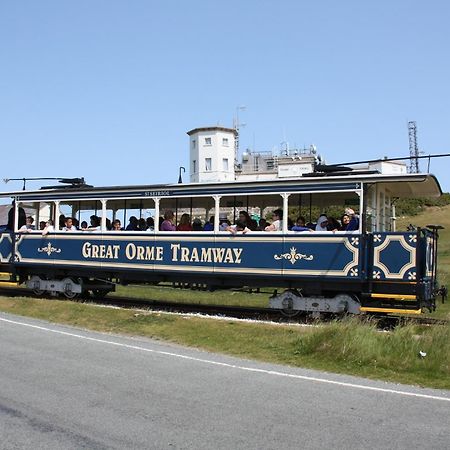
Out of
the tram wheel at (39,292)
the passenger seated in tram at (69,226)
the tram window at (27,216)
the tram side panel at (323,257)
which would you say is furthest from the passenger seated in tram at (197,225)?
the tram window at (27,216)

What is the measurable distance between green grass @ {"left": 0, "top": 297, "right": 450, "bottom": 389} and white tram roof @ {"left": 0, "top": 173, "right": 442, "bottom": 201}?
123 inches

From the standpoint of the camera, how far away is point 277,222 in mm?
14078

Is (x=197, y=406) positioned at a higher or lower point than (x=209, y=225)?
lower

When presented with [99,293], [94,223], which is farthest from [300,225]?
[99,293]

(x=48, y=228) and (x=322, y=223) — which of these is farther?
(x=48, y=228)

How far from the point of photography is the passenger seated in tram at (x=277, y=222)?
14031mm

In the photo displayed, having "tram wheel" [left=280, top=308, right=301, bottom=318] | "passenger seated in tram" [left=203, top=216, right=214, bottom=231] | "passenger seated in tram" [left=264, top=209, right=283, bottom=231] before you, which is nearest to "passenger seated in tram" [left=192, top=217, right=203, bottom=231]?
"passenger seated in tram" [left=203, top=216, right=214, bottom=231]

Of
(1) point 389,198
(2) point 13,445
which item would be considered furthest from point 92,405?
(1) point 389,198

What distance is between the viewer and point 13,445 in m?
5.39

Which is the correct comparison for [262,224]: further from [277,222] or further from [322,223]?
[322,223]

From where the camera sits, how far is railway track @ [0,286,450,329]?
13.3 m

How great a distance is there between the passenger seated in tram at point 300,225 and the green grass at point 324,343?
97.4 inches

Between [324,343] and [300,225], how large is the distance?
4647 millimetres

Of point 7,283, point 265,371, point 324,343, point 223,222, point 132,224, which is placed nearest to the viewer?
→ point 265,371
